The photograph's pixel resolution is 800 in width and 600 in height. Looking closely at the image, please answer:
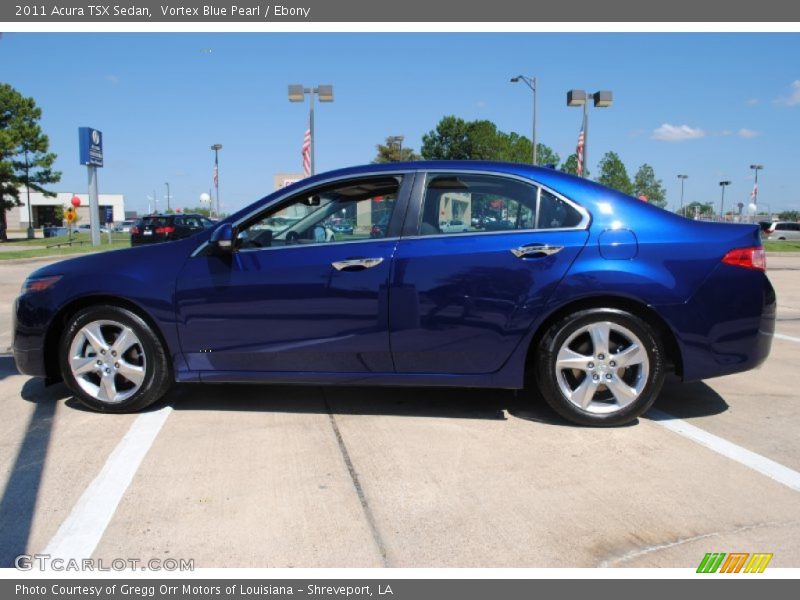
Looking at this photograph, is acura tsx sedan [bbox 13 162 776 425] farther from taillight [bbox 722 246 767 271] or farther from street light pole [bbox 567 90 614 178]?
street light pole [bbox 567 90 614 178]

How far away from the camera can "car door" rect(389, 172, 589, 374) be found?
12.7 ft

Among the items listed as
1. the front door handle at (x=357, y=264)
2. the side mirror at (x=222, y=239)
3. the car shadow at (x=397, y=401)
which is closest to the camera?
the front door handle at (x=357, y=264)

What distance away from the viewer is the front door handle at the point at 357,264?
3957 millimetres

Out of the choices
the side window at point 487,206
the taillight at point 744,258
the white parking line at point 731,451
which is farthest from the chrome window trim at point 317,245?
the white parking line at point 731,451

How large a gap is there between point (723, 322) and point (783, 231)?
47919 millimetres

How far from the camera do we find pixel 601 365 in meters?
3.95

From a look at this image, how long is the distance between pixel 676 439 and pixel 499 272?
150 cm

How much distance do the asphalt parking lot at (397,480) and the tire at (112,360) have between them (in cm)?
15

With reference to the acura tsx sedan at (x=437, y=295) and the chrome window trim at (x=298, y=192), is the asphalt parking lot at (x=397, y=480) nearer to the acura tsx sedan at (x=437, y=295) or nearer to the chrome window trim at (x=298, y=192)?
the acura tsx sedan at (x=437, y=295)

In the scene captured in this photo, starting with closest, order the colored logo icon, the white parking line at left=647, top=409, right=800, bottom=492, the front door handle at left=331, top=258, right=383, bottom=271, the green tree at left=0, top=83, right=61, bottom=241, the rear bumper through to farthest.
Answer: the colored logo icon < the white parking line at left=647, top=409, right=800, bottom=492 < the rear bumper < the front door handle at left=331, top=258, right=383, bottom=271 < the green tree at left=0, top=83, right=61, bottom=241

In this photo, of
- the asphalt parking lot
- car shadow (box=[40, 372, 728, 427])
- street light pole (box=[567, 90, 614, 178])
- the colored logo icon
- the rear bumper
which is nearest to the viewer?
the colored logo icon

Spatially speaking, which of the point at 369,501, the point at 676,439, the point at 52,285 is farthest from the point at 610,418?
the point at 52,285

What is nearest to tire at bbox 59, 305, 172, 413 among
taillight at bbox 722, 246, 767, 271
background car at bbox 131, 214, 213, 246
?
taillight at bbox 722, 246, 767, 271

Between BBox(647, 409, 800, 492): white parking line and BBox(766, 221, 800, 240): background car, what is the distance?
1798 inches
